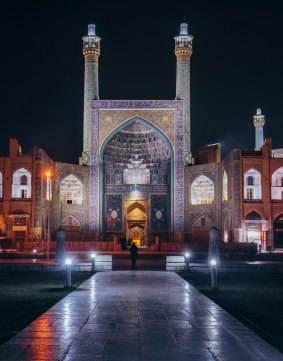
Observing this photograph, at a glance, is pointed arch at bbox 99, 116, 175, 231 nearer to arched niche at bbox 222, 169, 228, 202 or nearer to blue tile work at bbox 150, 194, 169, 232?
blue tile work at bbox 150, 194, 169, 232

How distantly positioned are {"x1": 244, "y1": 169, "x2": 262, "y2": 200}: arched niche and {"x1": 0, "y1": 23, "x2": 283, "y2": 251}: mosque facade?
55 mm

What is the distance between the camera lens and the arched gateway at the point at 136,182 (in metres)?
35.6

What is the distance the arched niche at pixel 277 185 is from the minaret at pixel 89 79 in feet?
38.0

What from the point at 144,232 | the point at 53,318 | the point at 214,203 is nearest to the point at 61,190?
the point at 144,232

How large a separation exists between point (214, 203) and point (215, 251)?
48.6 ft

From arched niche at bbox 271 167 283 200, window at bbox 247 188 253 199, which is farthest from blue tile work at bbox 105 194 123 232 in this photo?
arched niche at bbox 271 167 283 200

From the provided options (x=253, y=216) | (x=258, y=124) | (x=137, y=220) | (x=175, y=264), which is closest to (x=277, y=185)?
(x=253, y=216)

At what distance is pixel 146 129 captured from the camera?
122 feet

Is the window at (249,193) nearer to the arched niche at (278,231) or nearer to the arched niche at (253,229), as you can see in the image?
the arched niche at (253,229)

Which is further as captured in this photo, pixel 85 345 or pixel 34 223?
pixel 34 223

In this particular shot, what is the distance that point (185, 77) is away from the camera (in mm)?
35531

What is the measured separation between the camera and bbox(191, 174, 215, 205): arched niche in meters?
34.3

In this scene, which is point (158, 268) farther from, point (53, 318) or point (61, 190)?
point (61, 190)

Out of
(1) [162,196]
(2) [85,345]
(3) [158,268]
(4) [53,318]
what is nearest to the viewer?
(2) [85,345]
